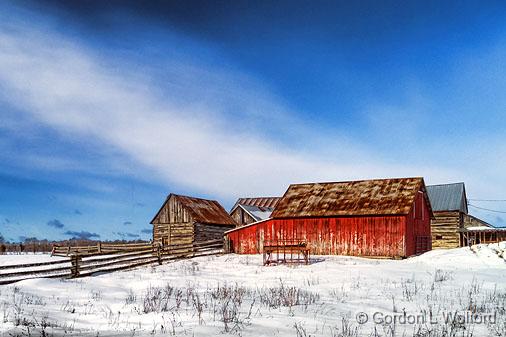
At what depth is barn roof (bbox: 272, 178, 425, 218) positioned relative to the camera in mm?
32219

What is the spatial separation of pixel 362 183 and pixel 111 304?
27.8 metres

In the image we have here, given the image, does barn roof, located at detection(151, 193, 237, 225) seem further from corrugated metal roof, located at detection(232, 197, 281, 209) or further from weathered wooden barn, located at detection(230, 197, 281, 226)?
corrugated metal roof, located at detection(232, 197, 281, 209)

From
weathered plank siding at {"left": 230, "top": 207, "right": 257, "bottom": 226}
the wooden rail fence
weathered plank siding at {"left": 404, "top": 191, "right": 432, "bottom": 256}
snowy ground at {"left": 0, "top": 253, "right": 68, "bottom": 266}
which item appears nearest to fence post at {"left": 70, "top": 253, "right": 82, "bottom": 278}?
the wooden rail fence

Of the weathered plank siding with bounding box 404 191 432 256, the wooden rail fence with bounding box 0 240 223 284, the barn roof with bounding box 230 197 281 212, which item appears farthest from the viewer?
the barn roof with bounding box 230 197 281 212

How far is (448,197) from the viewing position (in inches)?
2055

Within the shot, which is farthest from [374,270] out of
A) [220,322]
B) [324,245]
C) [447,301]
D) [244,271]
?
[220,322]

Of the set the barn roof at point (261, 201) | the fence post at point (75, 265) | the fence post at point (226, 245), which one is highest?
the barn roof at point (261, 201)

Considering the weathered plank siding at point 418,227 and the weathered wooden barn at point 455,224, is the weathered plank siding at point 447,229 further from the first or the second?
the weathered plank siding at point 418,227

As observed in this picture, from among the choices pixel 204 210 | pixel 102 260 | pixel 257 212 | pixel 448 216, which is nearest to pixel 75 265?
pixel 102 260

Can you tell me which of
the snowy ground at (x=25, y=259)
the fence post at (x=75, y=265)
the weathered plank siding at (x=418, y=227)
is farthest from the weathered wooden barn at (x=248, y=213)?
the fence post at (x=75, y=265)

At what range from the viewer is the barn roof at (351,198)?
32.2 metres

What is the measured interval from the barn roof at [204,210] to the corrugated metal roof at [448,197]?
79.2 feet

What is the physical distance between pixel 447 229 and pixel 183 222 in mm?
29741

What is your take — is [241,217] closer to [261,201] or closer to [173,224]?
[261,201]
